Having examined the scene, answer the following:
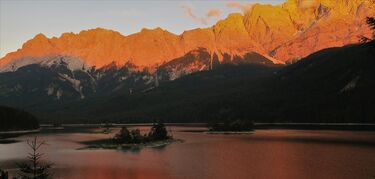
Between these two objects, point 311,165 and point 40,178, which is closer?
point 40,178

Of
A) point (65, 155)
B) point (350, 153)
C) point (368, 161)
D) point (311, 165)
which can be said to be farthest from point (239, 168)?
point (65, 155)

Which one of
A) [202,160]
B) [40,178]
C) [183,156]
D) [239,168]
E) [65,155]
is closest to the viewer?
[40,178]

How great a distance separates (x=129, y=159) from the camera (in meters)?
157

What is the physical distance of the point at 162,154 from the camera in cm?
17225

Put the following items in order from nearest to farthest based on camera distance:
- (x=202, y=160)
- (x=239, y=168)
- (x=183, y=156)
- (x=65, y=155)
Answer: (x=239, y=168)
(x=202, y=160)
(x=183, y=156)
(x=65, y=155)

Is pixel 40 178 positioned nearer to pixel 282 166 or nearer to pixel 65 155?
pixel 282 166

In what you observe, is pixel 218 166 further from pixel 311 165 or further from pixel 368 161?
pixel 368 161

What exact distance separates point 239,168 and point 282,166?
475 inches

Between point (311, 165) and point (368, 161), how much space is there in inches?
669

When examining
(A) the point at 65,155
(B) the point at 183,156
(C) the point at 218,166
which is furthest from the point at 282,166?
(A) the point at 65,155

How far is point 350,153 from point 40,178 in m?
119

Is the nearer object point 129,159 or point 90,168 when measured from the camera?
point 90,168

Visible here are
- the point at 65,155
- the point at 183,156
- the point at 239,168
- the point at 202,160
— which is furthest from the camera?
the point at 65,155

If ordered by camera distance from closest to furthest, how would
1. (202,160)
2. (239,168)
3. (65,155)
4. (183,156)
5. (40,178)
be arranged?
(40,178) → (239,168) → (202,160) → (183,156) → (65,155)
